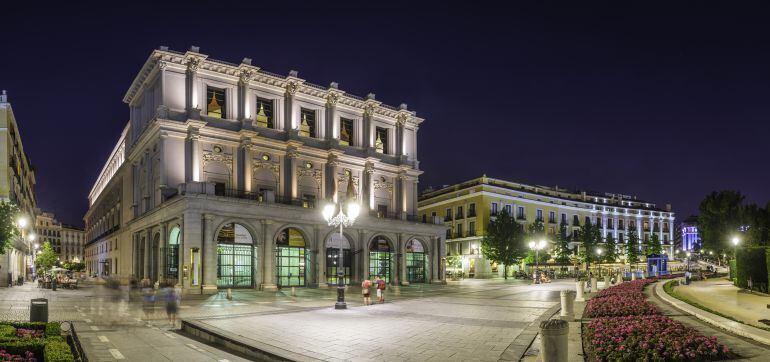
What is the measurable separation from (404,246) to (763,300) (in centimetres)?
3678

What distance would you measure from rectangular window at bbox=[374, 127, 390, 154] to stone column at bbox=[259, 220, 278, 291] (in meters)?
19.9

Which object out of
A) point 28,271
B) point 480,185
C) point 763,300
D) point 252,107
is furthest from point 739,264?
point 28,271

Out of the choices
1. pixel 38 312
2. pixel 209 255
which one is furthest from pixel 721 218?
pixel 38 312

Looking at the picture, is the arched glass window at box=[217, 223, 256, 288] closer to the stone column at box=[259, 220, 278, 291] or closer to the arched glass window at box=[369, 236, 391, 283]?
the stone column at box=[259, 220, 278, 291]

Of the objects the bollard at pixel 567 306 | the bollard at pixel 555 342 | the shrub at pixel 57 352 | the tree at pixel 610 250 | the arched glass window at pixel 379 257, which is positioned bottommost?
the tree at pixel 610 250

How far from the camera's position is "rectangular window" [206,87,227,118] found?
46562 millimetres

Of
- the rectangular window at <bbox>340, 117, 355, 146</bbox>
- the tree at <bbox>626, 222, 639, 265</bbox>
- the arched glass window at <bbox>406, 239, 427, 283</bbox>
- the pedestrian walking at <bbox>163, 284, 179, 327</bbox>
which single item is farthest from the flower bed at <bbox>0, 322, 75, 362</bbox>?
the tree at <bbox>626, 222, 639, 265</bbox>

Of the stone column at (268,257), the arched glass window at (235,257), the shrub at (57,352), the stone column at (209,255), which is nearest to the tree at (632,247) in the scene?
the stone column at (268,257)

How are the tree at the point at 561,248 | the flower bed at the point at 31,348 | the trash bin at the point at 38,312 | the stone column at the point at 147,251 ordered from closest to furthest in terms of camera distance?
the flower bed at the point at 31,348 < the trash bin at the point at 38,312 < the stone column at the point at 147,251 < the tree at the point at 561,248

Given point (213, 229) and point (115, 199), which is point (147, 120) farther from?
point (115, 199)

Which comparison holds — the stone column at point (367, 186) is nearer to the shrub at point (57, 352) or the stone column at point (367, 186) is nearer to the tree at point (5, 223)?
the tree at point (5, 223)

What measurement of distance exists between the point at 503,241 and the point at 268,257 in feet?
141

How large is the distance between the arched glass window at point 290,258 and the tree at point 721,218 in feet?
141

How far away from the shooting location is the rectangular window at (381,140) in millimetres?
59906
